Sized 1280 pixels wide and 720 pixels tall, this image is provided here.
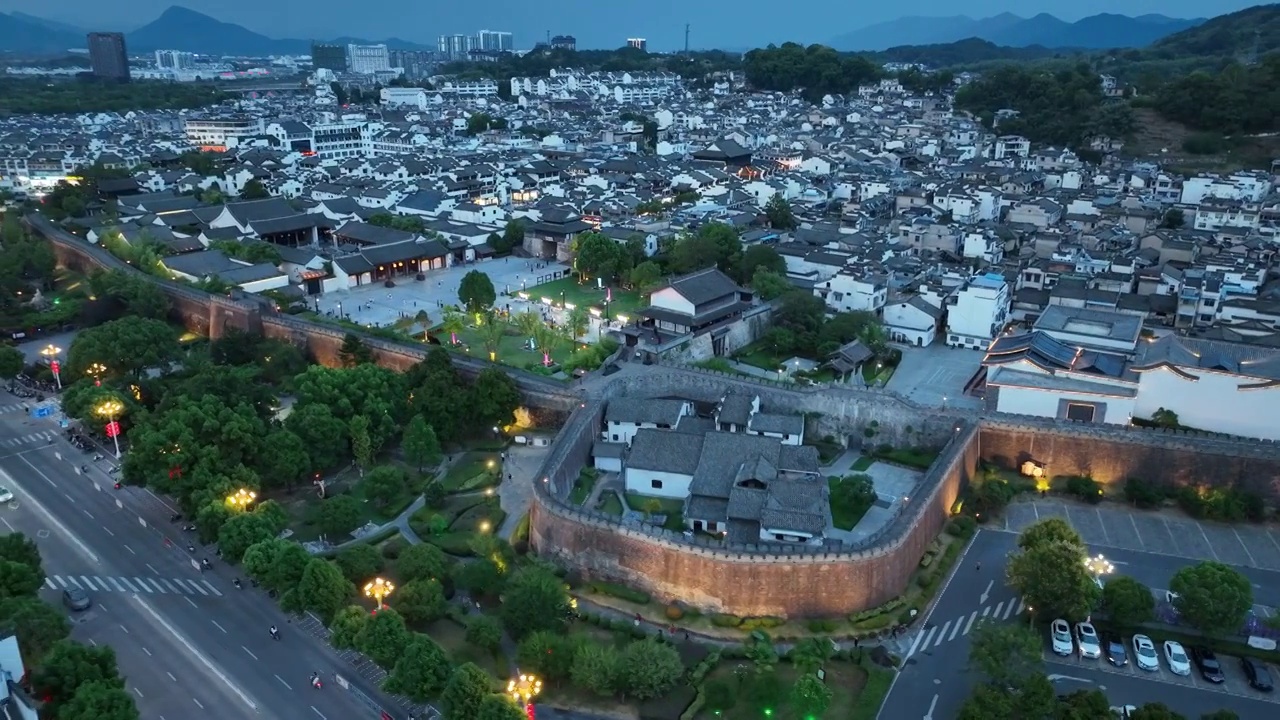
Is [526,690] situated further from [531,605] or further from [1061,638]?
[1061,638]

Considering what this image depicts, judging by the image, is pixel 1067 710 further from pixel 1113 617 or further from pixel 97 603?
pixel 97 603

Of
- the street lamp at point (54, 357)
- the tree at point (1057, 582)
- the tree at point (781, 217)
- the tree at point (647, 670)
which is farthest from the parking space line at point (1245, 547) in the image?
the street lamp at point (54, 357)

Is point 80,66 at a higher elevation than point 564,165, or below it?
higher

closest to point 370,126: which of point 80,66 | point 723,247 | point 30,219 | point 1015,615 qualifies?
point 30,219

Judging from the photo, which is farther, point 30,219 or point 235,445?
point 30,219

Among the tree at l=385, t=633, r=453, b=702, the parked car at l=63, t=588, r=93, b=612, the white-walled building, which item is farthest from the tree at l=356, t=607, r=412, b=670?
the white-walled building

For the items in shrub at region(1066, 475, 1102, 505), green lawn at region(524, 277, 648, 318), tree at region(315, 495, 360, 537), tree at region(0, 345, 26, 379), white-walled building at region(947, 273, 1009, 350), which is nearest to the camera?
tree at region(315, 495, 360, 537)

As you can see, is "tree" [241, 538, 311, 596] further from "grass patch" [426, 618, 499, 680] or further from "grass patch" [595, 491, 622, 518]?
"grass patch" [595, 491, 622, 518]
